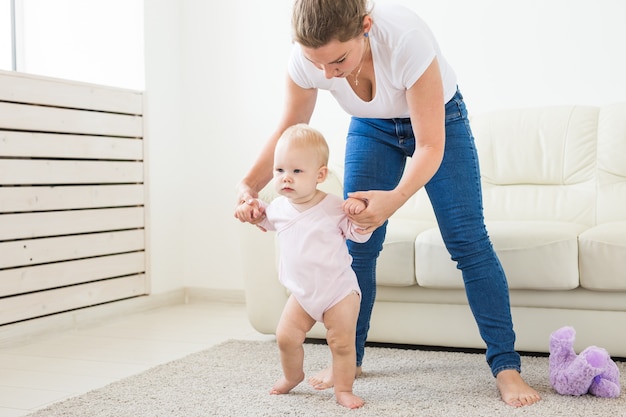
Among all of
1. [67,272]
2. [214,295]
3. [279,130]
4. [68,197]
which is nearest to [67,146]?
[68,197]

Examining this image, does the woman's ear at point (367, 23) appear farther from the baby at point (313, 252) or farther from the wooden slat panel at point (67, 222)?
the wooden slat panel at point (67, 222)

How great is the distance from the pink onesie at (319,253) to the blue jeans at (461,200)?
0.53 ft

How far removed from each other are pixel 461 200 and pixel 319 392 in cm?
62

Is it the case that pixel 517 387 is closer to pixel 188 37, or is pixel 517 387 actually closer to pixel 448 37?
pixel 448 37

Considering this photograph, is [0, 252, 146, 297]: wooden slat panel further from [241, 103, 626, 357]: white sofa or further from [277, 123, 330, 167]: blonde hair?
[277, 123, 330, 167]: blonde hair

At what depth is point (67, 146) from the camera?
3062mm

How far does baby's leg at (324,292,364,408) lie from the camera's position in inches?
72.6

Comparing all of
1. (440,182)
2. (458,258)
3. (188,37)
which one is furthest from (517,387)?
(188,37)

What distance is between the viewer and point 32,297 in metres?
2.88

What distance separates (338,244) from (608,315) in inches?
38.2

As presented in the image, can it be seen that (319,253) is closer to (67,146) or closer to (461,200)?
(461,200)

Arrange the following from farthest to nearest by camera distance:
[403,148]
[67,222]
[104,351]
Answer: [67,222] → [104,351] → [403,148]

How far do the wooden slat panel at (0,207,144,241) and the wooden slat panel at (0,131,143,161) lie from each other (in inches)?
9.0

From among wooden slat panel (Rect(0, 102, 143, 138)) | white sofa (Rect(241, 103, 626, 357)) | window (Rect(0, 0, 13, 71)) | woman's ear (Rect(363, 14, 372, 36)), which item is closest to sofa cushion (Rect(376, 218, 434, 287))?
white sofa (Rect(241, 103, 626, 357))
